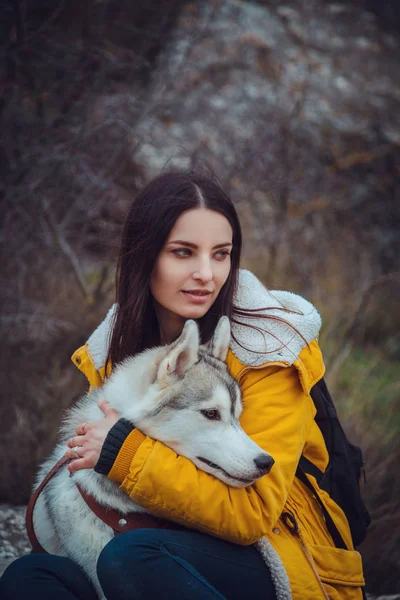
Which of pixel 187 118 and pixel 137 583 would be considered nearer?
pixel 137 583

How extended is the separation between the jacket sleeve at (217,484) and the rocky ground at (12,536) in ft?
5.36

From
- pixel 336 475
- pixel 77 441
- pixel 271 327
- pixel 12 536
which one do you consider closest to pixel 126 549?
pixel 77 441

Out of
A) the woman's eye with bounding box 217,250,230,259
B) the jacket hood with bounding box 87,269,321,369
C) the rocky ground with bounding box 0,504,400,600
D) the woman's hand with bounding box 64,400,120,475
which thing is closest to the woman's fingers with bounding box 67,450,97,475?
the woman's hand with bounding box 64,400,120,475

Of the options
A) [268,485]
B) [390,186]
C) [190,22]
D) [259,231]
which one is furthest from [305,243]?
[268,485]

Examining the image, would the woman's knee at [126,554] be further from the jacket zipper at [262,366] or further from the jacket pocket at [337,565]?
the jacket zipper at [262,366]

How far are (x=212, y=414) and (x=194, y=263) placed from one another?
723 mm

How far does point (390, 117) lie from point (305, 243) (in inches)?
102

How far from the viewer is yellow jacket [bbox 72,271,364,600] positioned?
2227 millimetres

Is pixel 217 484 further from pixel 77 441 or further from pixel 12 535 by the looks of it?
pixel 12 535

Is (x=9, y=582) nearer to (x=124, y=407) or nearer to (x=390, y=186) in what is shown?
(x=124, y=407)

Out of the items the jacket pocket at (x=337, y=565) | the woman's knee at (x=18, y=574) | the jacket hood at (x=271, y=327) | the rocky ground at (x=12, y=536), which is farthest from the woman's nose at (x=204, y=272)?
the rocky ground at (x=12, y=536)

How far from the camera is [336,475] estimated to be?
258cm

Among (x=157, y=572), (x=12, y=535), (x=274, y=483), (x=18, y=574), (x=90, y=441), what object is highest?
(x=274, y=483)

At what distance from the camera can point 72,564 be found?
2.50 meters
